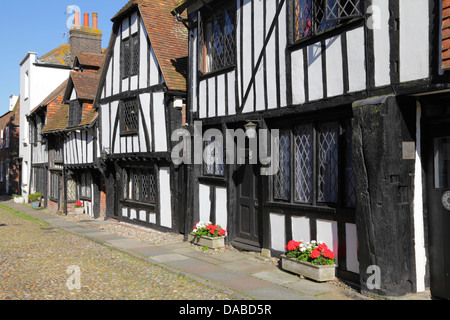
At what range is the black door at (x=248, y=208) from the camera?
936cm

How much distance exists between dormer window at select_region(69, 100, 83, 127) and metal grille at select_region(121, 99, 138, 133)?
4.32 m

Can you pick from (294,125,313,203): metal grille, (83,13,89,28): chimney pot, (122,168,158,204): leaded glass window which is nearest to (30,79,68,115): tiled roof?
(83,13,89,28): chimney pot

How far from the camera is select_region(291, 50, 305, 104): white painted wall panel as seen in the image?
7766 millimetres

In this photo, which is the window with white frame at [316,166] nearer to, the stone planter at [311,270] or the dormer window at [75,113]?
the stone planter at [311,270]

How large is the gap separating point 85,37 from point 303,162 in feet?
61.0

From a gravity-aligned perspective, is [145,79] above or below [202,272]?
above

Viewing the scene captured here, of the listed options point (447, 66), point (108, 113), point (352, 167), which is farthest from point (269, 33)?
point (108, 113)

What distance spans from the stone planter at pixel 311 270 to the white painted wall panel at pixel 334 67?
2933 millimetres

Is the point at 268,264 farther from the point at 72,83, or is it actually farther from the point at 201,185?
the point at 72,83

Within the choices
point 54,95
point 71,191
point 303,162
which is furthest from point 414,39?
point 54,95

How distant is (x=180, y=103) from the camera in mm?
11961

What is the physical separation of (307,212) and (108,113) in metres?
10.5

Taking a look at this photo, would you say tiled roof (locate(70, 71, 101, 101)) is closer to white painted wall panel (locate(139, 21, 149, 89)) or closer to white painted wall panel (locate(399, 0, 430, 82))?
white painted wall panel (locate(139, 21, 149, 89))

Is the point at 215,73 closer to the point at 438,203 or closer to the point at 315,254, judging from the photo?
the point at 315,254
